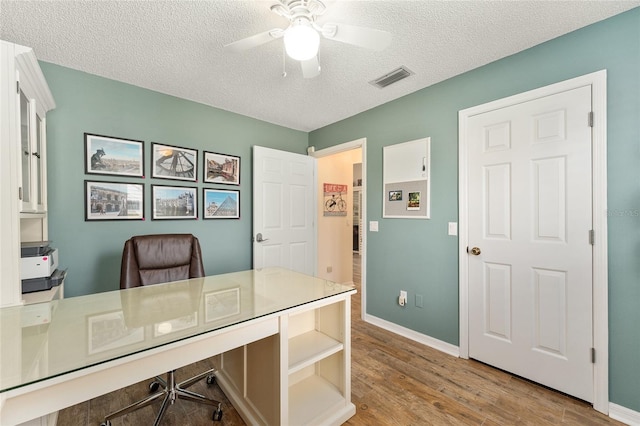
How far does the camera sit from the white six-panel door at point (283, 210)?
3.21 m

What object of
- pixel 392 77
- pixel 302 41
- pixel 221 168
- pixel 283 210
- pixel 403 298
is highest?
pixel 392 77

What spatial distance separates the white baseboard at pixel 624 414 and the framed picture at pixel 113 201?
3826 mm

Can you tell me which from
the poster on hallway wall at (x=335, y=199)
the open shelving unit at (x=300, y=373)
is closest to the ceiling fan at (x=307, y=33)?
the open shelving unit at (x=300, y=373)

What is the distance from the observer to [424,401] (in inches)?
69.6

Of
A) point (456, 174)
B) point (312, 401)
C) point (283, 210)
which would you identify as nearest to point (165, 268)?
point (312, 401)

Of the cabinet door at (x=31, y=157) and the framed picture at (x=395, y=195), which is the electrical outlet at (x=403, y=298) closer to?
the framed picture at (x=395, y=195)

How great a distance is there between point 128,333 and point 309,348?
37.1 inches

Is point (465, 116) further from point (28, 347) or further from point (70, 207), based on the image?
point (70, 207)

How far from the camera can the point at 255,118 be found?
3377mm

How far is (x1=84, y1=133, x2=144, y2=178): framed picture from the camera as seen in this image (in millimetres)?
2311

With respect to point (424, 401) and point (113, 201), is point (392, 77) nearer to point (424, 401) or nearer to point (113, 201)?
point (424, 401)

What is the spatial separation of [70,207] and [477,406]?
11.3ft

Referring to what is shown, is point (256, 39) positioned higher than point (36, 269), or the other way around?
point (256, 39)

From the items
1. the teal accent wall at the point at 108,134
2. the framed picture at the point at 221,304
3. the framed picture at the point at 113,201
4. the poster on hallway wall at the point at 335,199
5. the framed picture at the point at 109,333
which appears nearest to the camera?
the framed picture at the point at 109,333
